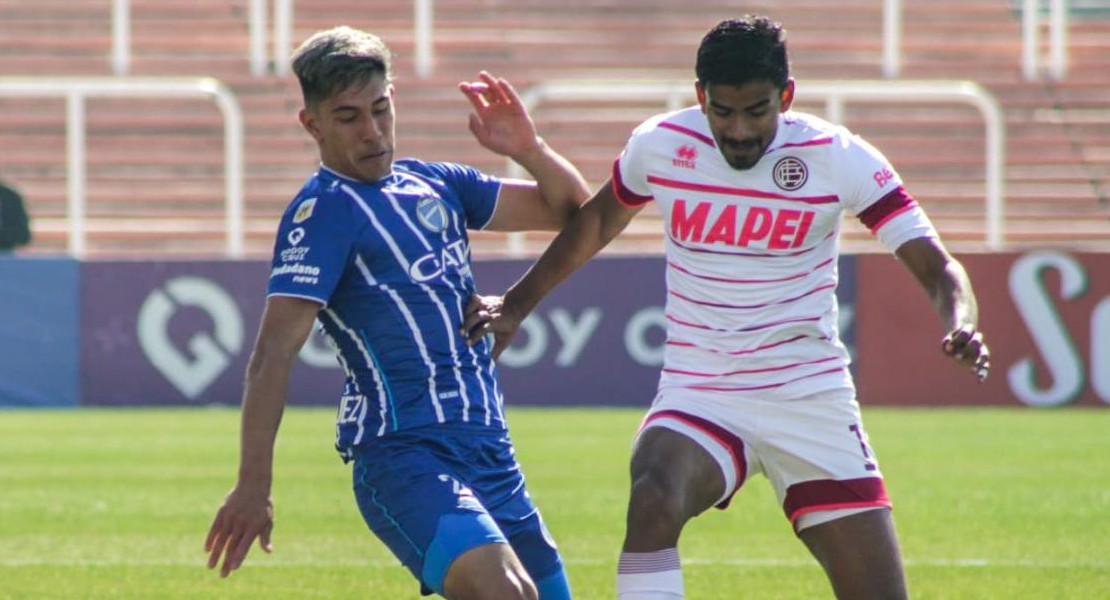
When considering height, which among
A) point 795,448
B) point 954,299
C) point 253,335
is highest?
point 954,299

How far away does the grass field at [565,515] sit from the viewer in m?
8.34

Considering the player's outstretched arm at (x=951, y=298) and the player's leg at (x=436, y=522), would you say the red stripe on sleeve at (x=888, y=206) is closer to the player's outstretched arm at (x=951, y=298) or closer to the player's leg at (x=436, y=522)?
the player's outstretched arm at (x=951, y=298)

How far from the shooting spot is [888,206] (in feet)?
18.9

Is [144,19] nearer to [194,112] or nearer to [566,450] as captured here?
[194,112]

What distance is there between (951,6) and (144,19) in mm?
10838

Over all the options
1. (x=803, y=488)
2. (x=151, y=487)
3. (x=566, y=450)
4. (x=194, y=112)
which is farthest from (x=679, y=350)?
(x=194, y=112)

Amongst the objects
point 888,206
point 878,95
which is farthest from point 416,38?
point 888,206

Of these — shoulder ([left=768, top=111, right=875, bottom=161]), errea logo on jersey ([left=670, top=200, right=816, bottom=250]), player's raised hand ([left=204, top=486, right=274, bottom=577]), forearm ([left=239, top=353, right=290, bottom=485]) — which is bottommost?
player's raised hand ([left=204, top=486, right=274, bottom=577])

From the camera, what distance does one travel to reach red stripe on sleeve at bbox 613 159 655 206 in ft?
19.8

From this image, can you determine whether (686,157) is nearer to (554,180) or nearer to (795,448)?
(554,180)

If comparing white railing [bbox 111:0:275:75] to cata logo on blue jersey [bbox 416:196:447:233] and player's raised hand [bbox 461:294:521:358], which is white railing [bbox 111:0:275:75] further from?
cata logo on blue jersey [bbox 416:196:447:233]

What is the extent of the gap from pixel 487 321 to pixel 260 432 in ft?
2.55

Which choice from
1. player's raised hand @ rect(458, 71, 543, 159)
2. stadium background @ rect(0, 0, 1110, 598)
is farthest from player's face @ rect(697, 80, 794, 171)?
stadium background @ rect(0, 0, 1110, 598)

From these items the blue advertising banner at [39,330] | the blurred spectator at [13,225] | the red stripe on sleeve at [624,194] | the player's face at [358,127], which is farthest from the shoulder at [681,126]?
the blurred spectator at [13,225]
